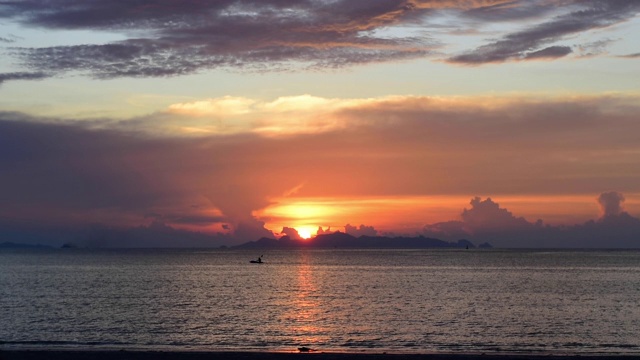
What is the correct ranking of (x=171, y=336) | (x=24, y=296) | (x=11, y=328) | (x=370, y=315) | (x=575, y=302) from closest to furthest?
(x=171, y=336) < (x=11, y=328) < (x=370, y=315) < (x=575, y=302) < (x=24, y=296)

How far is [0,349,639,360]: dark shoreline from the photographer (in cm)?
3972

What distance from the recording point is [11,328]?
59031 millimetres

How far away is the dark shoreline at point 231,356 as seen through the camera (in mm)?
39719

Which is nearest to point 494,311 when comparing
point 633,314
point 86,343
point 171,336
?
point 633,314

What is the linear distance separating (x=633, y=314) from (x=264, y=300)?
37.8 metres

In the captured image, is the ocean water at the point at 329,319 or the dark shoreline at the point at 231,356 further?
the ocean water at the point at 329,319

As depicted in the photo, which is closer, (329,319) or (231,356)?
(231,356)

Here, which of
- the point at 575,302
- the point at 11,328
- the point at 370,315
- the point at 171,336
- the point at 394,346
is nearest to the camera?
the point at 394,346

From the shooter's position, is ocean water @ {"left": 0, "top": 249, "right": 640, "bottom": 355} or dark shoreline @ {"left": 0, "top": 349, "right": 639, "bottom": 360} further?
ocean water @ {"left": 0, "top": 249, "right": 640, "bottom": 355}

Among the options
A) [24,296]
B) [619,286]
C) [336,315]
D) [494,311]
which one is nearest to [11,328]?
[336,315]

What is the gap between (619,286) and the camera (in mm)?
113500

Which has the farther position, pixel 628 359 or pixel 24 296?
pixel 24 296

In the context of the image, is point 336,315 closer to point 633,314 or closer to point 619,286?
point 633,314

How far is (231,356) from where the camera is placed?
134 ft
